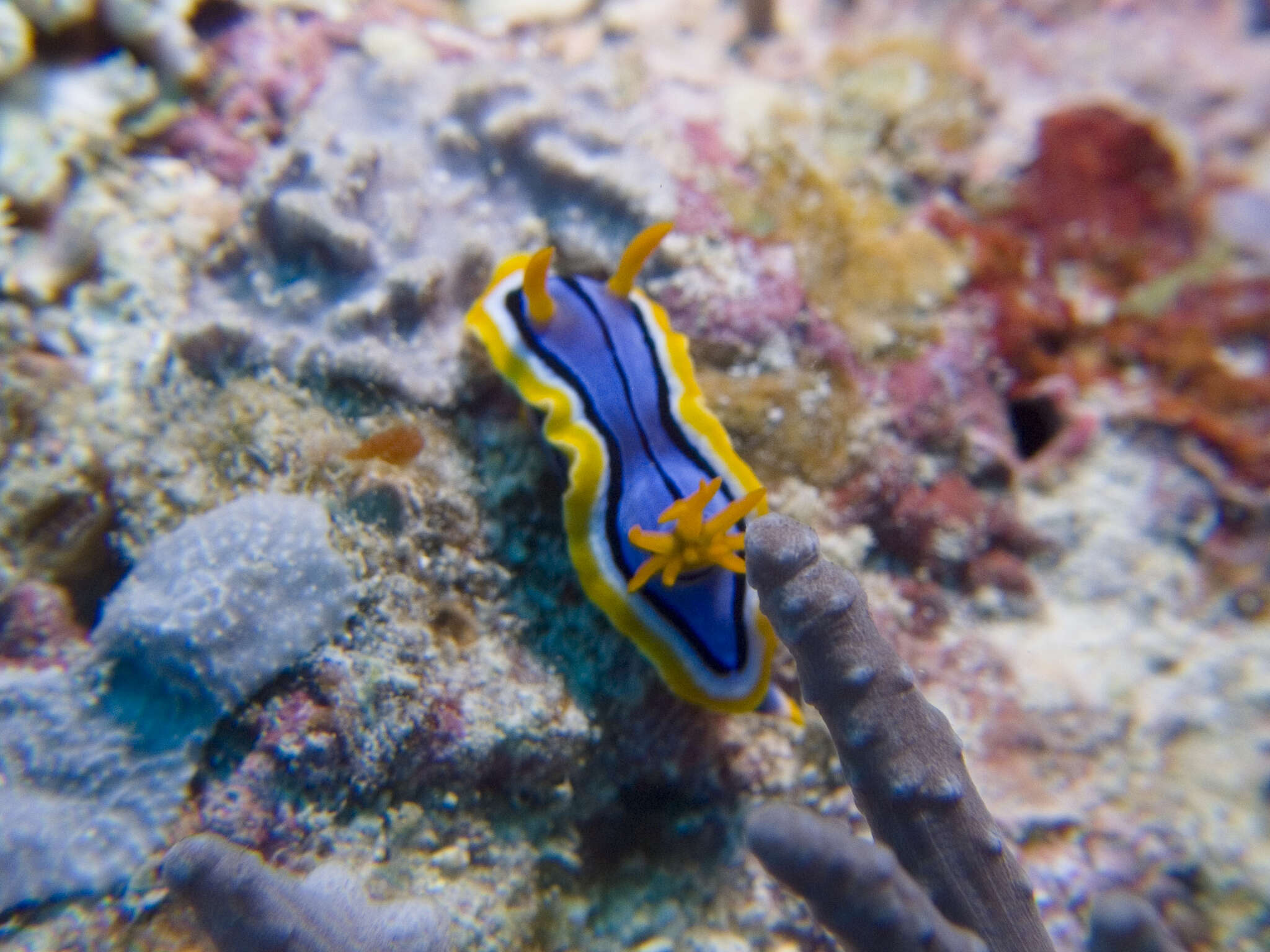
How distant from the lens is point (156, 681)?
252cm

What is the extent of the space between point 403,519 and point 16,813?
1.50m

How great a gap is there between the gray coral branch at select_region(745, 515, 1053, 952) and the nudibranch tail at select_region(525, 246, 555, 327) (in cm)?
126

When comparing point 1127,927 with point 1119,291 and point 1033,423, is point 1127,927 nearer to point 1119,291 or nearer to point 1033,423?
point 1033,423

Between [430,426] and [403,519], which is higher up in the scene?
[430,426]

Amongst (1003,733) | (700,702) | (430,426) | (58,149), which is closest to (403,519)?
(430,426)

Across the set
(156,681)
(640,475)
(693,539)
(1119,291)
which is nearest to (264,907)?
(156,681)

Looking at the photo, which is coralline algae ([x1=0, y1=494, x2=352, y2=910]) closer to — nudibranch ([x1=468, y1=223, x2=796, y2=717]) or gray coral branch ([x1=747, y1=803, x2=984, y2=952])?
nudibranch ([x1=468, y1=223, x2=796, y2=717])

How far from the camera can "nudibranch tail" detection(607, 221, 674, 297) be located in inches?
112

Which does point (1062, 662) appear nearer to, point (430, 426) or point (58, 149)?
point (430, 426)

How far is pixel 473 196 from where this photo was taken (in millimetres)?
3650

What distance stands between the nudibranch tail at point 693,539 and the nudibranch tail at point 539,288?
97 cm

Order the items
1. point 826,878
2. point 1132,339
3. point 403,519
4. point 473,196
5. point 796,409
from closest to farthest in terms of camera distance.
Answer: point 826,878
point 403,519
point 796,409
point 473,196
point 1132,339

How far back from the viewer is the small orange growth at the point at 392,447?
9.11 ft

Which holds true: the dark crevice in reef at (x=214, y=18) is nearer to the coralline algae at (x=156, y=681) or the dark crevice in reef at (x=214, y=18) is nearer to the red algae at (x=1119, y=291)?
the coralline algae at (x=156, y=681)
